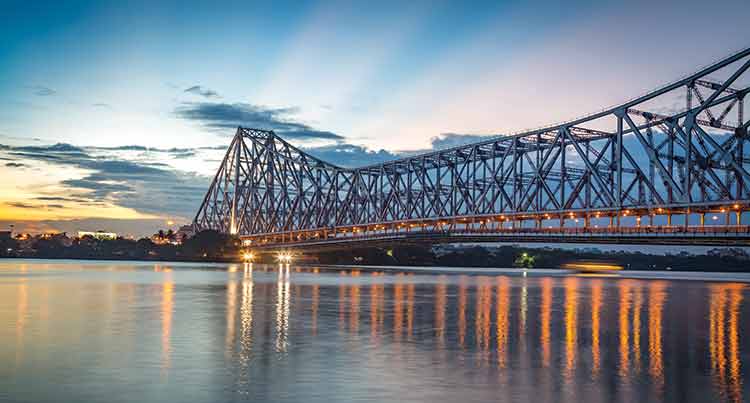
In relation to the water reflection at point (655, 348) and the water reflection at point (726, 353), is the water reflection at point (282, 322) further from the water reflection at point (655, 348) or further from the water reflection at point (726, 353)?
the water reflection at point (726, 353)

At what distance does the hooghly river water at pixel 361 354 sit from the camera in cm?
1290

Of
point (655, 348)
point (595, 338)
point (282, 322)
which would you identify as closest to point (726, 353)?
point (655, 348)

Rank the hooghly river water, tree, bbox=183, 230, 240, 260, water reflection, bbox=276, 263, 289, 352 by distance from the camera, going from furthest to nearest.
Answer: tree, bbox=183, 230, 240, 260, water reflection, bbox=276, 263, 289, 352, the hooghly river water

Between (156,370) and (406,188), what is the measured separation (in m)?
125

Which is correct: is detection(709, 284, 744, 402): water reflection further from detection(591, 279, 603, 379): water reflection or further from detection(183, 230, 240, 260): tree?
detection(183, 230, 240, 260): tree

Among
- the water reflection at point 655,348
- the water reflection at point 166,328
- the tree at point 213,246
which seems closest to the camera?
the water reflection at point 655,348

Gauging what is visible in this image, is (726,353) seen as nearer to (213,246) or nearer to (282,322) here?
(282,322)

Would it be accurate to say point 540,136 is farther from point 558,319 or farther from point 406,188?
point 558,319

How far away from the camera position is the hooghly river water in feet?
42.3

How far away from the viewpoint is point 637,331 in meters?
23.6

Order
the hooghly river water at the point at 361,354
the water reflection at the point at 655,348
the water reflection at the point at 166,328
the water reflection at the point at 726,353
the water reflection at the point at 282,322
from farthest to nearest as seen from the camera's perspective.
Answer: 1. the water reflection at the point at 282,322
2. the water reflection at the point at 166,328
3. the water reflection at the point at 655,348
4. the water reflection at the point at 726,353
5. the hooghly river water at the point at 361,354

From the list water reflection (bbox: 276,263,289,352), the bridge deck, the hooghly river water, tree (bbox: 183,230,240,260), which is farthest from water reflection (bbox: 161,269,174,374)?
tree (bbox: 183,230,240,260)

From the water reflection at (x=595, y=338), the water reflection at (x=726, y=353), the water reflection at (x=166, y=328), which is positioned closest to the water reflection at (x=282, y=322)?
the water reflection at (x=166, y=328)

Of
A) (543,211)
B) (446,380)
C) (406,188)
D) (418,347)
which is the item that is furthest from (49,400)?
(406,188)
